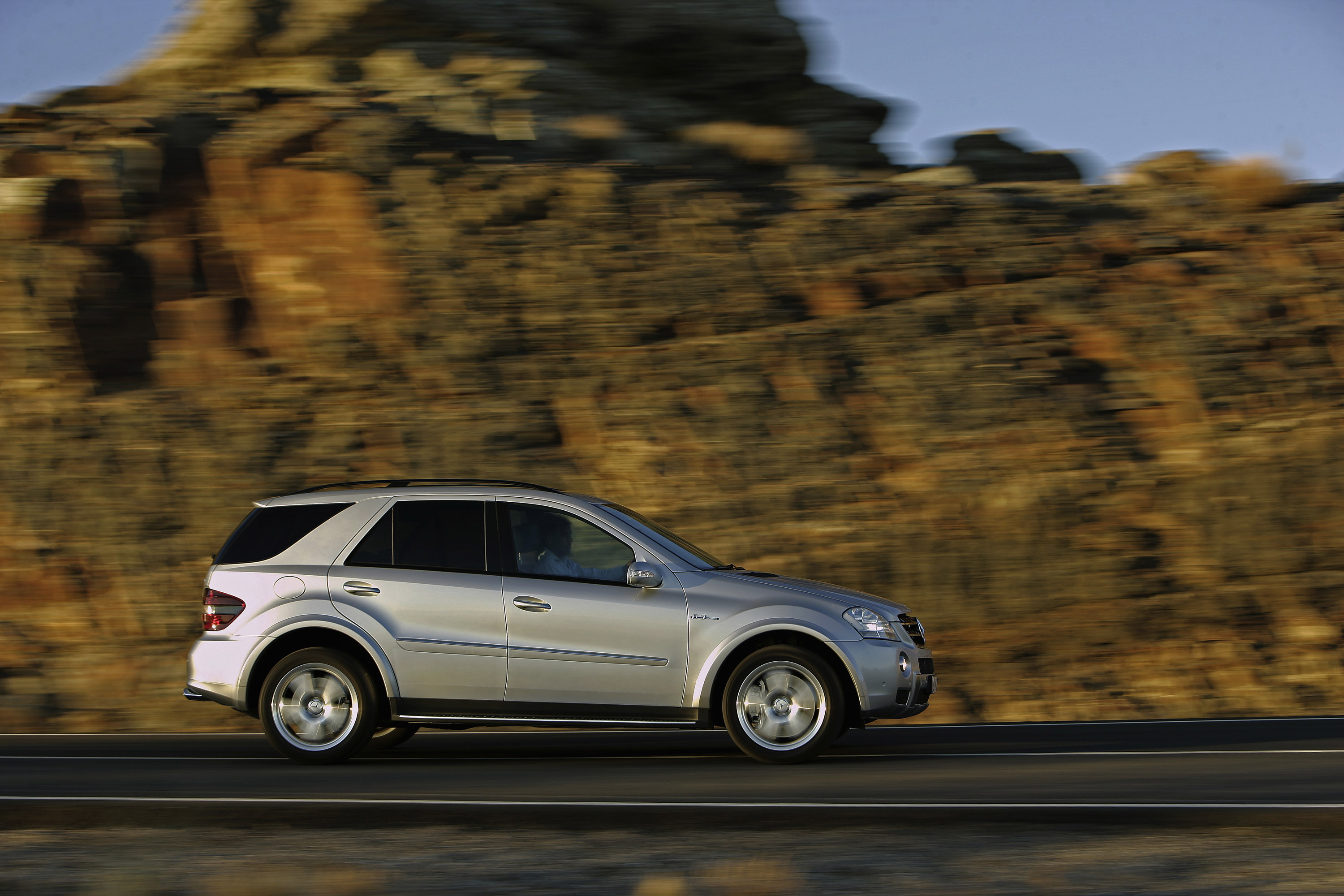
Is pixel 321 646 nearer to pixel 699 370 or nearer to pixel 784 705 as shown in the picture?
pixel 784 705

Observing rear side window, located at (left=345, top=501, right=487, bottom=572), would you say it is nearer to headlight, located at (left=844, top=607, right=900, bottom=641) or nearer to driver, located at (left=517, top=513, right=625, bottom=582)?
driver, located at (left=517, top=513, right=625, bottom=582)

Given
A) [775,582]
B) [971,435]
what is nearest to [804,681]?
[775,582]

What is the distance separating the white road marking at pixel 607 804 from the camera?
684 cm

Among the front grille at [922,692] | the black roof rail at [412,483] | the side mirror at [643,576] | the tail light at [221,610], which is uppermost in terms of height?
the black roof rail at [412,483]

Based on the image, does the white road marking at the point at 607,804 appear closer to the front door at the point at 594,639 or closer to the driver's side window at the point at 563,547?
the front door at the point at 594,639

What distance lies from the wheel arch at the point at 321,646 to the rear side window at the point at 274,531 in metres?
0.57

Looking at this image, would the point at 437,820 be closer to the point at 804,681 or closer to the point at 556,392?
the point at 804,681

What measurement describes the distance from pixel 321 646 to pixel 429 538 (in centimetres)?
98

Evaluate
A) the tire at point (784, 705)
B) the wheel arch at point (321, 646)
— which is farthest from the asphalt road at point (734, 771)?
the wheel arch at point (321, 646)

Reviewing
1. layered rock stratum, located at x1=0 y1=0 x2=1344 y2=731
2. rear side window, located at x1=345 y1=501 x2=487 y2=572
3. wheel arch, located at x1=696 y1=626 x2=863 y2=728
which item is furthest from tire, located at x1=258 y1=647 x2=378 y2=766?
layered rock stratum, located at x1=0 y1=0 x2=1344 y2=731

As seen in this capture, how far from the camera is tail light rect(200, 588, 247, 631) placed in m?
8.94

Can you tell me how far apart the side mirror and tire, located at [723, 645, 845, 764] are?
0.73 m

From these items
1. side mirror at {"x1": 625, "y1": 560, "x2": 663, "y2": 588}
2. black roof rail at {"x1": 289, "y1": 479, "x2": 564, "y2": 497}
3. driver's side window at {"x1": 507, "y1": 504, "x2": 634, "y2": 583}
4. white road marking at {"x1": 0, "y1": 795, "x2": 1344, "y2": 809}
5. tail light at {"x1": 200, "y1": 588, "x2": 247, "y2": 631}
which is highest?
black roof rail at {"x1": 289, "y1": 479, "x2": 564, "y2": 497}

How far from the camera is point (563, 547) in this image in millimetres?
8766
